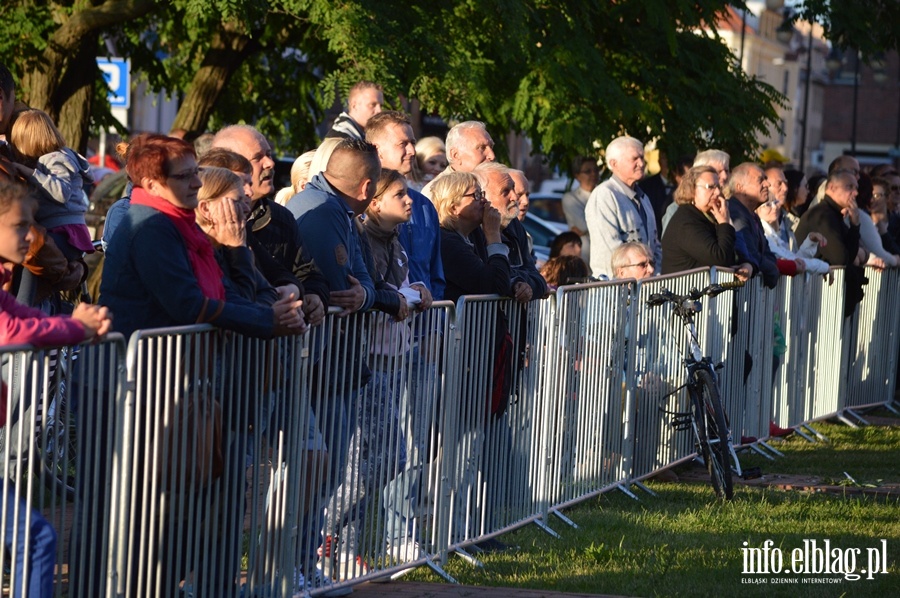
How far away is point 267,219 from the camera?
20.1 feet

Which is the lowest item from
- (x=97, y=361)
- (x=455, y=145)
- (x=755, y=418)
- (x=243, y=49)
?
(x=755, y=418)

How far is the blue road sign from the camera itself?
1516 centimetres

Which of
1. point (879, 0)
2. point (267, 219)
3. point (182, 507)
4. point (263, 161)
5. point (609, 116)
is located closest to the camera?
point (182, 507)

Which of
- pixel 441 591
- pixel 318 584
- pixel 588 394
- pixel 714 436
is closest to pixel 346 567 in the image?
pixel 318 584

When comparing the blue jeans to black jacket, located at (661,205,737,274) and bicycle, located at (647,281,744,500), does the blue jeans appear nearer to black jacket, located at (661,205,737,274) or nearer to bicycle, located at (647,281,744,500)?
bicycle, located at (647,281,744,500)

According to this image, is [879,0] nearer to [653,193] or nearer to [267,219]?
[653,193]

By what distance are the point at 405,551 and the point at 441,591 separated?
1.13 ft

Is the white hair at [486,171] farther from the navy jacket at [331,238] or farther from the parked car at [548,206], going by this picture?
the parked car at [548,206]

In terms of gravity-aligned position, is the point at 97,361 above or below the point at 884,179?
below

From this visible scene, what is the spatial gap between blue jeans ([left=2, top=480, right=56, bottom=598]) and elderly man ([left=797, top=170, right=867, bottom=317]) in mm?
9855

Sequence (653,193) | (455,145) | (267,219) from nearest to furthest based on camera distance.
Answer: (267,219), (455,145), (653,193)

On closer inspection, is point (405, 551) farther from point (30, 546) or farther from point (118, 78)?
point (118, 78)

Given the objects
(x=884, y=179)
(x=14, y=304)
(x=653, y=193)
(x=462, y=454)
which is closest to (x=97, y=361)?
(x=14, y=304)

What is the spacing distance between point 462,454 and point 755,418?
187 inches
